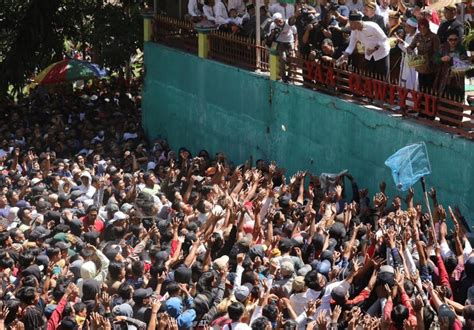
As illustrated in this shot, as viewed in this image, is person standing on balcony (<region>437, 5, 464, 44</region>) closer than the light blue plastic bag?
No

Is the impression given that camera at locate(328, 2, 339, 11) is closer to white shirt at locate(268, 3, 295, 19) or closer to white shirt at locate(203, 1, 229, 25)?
white shirt at locate(268, 3, 295, 19)

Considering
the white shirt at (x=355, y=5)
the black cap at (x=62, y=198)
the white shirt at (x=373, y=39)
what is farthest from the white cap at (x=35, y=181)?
the white shirt at (x=355, y=5)

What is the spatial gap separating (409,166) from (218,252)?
2350mm

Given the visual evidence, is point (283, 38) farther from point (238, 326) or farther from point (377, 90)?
point (238, 326)

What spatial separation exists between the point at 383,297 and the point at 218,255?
3044 millimetres

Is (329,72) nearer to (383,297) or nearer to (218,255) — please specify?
(218,255)

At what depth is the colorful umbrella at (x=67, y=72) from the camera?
22750 millimetres

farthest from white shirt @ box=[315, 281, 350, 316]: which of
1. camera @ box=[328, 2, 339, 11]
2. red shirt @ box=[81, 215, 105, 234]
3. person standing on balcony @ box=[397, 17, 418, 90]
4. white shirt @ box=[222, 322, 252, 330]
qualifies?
camera @ box=[328, 2, 339, 11]

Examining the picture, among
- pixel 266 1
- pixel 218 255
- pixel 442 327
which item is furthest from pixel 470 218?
pixel 266 1

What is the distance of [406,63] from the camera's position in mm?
14773

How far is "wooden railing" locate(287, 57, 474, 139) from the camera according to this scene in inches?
539

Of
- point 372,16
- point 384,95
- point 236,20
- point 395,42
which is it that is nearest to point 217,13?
point 236,20

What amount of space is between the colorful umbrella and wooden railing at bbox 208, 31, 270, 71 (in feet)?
13.7

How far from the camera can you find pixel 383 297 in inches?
385
